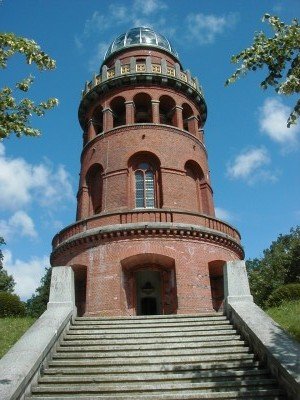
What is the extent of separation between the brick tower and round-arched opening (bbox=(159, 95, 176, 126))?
2.6 inches

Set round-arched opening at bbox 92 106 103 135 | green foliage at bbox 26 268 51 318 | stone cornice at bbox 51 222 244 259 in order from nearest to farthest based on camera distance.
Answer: stone cornice at bbox 51 222 244 259 → round-arched opening at bbox 92 106 103 135 → green foliage at bbox 26 268 51 318

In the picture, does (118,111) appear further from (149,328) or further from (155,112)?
(149,328)

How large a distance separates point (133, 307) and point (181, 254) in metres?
2.96

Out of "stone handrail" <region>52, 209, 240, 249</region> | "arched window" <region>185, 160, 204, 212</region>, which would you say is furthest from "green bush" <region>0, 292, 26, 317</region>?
"arched window" <region>185, 160, 204, 212</region>

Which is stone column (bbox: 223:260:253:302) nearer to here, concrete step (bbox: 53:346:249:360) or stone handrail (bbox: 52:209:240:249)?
concrete step (bbox: 53:346:249:360)

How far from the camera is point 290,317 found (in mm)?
12906

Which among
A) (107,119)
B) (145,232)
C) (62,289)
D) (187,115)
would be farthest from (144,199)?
(62,289)

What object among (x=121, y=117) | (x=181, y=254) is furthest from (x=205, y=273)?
(x=121, y=117)

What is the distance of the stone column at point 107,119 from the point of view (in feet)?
69.6

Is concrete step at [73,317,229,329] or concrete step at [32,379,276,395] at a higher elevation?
concrete step at [73,317,229,329]

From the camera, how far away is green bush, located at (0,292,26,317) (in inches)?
712

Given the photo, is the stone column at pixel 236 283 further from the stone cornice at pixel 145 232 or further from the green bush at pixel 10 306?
the green bush at pixel 10 306

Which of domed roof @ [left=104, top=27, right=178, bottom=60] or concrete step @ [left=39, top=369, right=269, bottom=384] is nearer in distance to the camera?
concrete step @ [left=39, top=369, right=269, bottom=384]

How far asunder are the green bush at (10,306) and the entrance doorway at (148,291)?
540 centimetres
